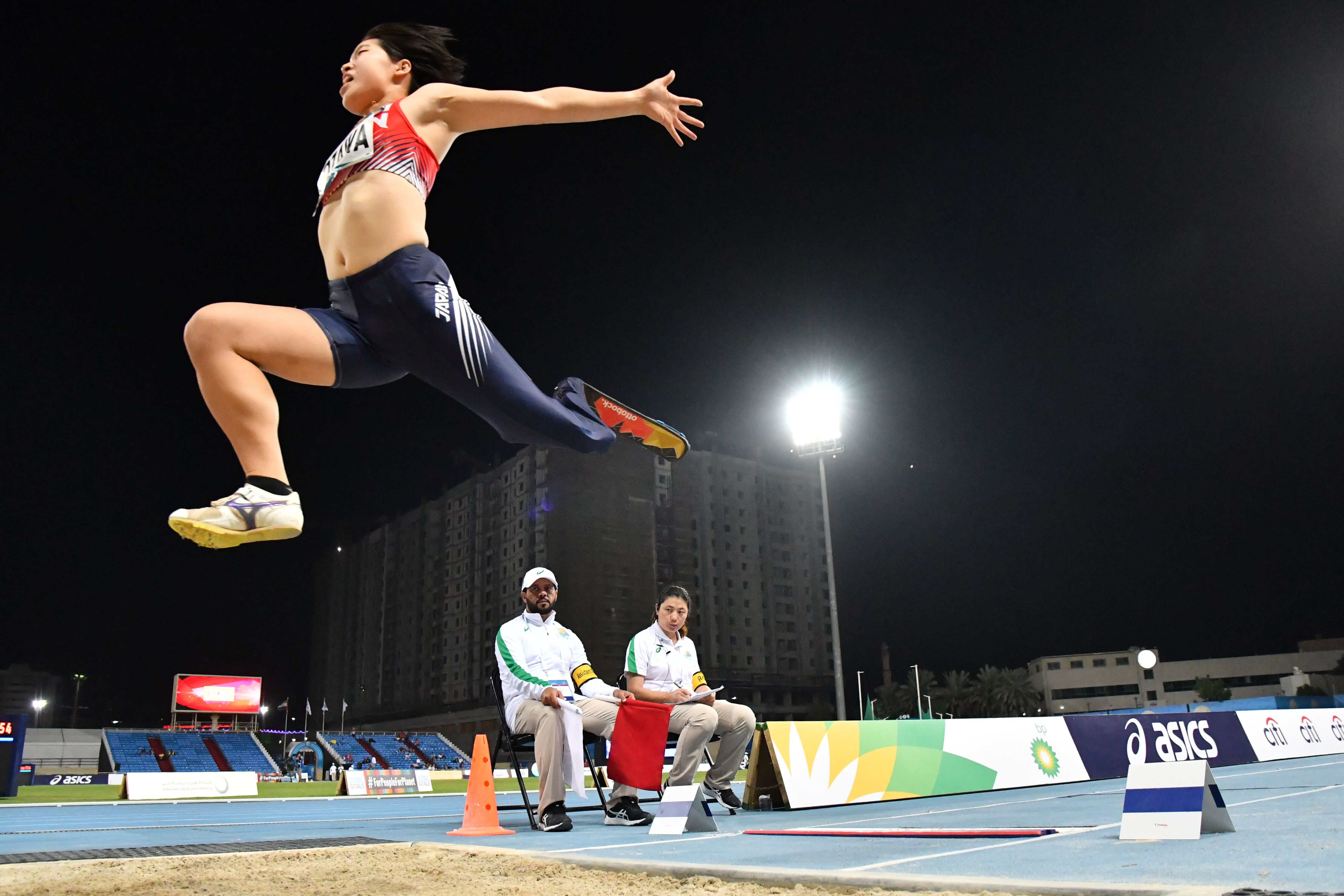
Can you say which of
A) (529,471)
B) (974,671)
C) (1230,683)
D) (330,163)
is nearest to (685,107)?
(330,163)

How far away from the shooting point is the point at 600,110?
9.17 ft

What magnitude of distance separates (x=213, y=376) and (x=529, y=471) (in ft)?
248

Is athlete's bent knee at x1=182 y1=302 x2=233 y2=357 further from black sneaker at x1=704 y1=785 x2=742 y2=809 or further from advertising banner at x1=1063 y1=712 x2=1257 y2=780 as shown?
advertising banner at x1=1063 y1=712 x2=1257 y2=780

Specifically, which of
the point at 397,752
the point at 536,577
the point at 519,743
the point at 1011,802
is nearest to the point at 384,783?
the point at 519,743

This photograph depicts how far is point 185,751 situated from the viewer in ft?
139

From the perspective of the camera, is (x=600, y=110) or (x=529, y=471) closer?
(x=600, y=110)

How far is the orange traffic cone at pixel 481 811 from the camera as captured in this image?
638cm

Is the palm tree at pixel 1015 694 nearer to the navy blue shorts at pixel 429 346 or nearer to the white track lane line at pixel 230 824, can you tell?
the white track lane line at pixel 230 824

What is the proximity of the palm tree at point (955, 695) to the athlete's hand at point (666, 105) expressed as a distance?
250 feet

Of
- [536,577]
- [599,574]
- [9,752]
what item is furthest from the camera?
[599,574]

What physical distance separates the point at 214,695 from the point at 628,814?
170 feet

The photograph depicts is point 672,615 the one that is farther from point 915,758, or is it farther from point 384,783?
point 384,783

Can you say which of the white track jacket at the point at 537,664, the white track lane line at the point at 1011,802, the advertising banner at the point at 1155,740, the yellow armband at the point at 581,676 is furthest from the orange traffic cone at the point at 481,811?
the advertising banner at the point at 1155,740

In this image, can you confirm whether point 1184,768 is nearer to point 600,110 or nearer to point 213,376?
point 600,110
